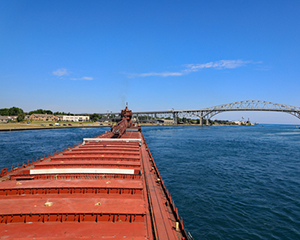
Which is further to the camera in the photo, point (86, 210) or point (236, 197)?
point (236, 197)

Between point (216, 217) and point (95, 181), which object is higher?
point (95, 181)

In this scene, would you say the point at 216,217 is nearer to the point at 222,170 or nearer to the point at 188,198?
the point at 188,198

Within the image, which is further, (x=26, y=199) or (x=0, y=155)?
(x=0, y=155)

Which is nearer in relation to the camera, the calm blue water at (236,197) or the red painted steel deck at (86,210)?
the red painted steel deck at (86,210)

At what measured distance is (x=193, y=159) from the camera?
42750 mm

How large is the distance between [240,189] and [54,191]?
946 inches

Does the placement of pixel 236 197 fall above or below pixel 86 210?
below

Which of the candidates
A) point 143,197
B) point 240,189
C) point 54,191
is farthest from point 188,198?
point 54,191

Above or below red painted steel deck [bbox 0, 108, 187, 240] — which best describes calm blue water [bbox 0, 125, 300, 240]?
below

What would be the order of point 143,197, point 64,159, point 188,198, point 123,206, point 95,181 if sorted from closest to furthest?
point 123,206 < point 143,197 < point 95,181 < point 64,159 < point 188,198

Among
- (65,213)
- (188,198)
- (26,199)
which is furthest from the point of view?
(188,198)

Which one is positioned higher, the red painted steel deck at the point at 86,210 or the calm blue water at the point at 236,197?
the red painted steel deck at the point at 86,210

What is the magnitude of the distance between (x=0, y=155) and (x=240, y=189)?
54669 millimetres

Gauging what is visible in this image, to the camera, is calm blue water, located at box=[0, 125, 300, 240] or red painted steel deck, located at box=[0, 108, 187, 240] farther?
calm blue water, located at box=[0, 125, 300, 240]
